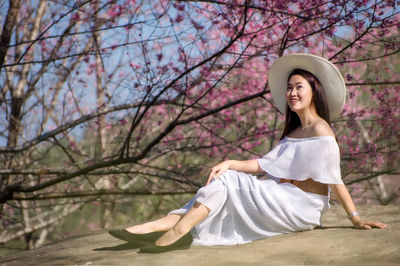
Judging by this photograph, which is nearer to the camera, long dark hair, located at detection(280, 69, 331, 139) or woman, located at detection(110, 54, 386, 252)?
woman, located at detection(110, 54, 386, 252)

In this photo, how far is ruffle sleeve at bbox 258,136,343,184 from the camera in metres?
3.25

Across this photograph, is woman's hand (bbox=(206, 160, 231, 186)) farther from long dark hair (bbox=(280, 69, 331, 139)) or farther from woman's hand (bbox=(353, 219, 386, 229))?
woman's hand (bbox=(353, 219, 386, 229))

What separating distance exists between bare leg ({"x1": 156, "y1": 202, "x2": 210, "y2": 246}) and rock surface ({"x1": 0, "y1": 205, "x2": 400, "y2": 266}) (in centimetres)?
9

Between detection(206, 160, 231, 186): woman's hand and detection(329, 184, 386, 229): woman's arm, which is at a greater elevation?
detection(206, 160, 231, 186): woman's hand

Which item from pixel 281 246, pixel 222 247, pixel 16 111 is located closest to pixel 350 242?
pixel 281 246

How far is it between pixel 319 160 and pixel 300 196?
275 millimetres

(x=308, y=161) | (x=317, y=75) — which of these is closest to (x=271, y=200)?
(x=308, y=161)

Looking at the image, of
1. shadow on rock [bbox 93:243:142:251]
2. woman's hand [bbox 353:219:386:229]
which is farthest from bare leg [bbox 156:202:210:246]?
woman's hand [bbox 353:219:386:229]

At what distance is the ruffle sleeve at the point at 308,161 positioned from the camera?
325cm

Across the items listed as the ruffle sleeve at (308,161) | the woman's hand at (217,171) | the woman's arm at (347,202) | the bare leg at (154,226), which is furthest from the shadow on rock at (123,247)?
the woman's arm at (347,202)

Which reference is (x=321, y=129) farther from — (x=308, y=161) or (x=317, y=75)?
(x=317, y=75)

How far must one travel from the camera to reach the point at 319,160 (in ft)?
10.7

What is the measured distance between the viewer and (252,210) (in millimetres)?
3293

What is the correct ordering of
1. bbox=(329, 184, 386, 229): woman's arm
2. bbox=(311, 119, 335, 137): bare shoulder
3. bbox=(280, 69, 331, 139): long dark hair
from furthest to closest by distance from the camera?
1. bbox=(280, 69, 331, 139): long dark hair
2. bbox=(311, 119, 335, 137): bare shoulder
3. bbox=(329, 184, 386, 229): woman's arm
